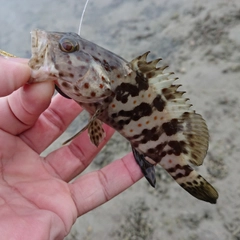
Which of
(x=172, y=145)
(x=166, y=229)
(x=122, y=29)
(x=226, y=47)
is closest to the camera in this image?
(x=172, y=145)

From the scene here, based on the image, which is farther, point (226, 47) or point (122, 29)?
point (122, 29)

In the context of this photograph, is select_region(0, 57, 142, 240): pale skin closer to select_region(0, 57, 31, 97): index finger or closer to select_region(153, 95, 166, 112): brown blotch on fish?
select_region(0, 57, 31, 97): index finger

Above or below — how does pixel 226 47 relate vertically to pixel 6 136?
below

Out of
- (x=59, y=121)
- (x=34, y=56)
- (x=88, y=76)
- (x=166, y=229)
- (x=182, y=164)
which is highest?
(x=34, y=56)

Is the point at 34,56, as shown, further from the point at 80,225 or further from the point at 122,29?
the point at 122,29

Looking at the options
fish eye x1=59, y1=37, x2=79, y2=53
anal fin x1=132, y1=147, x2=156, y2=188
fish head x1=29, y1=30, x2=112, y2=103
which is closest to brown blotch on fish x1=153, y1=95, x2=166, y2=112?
fish head x1=29, y1=30, x2=112, y2=103

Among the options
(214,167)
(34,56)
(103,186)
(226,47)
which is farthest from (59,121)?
(226,47)

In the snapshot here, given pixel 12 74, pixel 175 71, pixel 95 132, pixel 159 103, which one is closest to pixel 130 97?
pixel 159 103

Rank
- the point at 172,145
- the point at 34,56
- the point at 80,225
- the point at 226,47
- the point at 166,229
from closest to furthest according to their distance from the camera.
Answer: the point at 34,56, the point at 172,145, the point at 166,229, the point at 80,225, the point at 226,47

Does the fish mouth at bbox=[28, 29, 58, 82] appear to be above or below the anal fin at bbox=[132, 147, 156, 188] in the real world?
above
